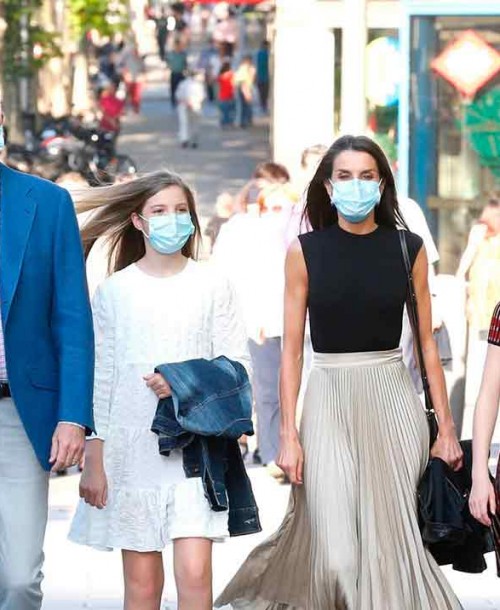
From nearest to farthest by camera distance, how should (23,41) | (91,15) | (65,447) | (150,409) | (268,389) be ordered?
(65,447) → (150,409) → (268,389) → (23,41) → (91,15)

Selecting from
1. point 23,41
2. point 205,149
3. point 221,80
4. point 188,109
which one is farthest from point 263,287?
point 221,80

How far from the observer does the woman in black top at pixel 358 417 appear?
→ 6.03 metres

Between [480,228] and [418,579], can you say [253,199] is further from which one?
[418,579]

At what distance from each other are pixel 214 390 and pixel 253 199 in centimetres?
686

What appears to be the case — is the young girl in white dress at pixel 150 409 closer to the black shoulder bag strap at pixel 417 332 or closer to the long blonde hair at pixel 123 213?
the long blonde hair at pixel 123 213

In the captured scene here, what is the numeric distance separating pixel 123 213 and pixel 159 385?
72 cm

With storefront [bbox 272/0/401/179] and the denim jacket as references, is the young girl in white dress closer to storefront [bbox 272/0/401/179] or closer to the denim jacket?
the denim jacket

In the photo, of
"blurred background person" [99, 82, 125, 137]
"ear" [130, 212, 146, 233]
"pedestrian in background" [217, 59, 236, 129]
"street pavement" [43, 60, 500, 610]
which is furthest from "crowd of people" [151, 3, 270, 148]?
"ear" [130, 212, 146, 233]

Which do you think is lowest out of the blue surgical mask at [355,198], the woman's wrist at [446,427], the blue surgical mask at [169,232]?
the woman's wrist at [446,427]

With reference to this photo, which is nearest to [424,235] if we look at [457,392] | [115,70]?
[457,392]

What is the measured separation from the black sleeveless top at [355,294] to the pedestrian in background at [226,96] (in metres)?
32.6

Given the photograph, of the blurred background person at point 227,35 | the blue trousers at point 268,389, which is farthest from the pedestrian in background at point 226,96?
the blue trousers at point 268,389

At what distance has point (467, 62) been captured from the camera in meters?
14.4

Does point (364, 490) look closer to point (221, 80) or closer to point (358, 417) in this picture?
point (358, 417)
